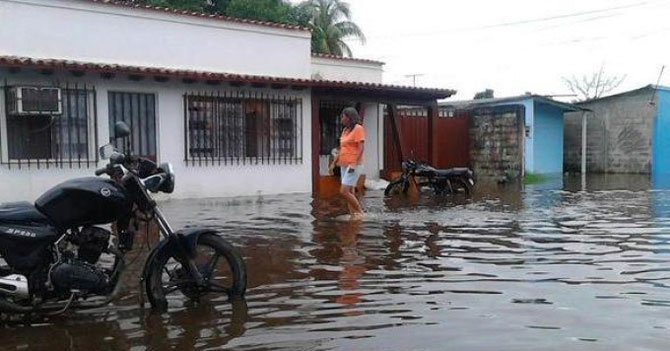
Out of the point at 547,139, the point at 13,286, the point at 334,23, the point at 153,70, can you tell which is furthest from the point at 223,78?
the point at 334,23

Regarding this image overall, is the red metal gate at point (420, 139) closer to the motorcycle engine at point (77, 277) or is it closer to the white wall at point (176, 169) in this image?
the white wall at point (176, 169)

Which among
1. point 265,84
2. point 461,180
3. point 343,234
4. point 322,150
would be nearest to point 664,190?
point 461,180

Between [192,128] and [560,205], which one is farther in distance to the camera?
[192,128]

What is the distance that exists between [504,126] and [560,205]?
8.98m

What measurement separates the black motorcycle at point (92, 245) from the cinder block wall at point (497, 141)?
1686 centimetres

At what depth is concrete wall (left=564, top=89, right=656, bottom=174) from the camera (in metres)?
24.5

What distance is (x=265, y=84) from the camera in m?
14.5

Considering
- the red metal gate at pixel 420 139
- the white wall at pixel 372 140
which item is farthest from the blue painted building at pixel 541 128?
the white wall at pixel 372 140

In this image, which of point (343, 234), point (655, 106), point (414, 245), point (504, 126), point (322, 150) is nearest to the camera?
point (414, 245)

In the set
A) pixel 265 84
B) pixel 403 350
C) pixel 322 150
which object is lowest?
pixel 403 350

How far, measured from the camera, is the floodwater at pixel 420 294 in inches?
159

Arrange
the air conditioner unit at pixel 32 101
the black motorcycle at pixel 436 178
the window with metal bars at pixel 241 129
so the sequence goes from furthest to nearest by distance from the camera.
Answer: the black motorcycle at pixel 436 178
the window with metal bars at pixel 241 129
the air conditioner unit at pixel 32 101

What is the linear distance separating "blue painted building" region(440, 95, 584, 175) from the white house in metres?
6.39

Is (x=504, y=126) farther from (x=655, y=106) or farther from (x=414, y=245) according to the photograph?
(x=414, y=245)
